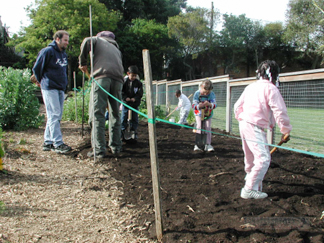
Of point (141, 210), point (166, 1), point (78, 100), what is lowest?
point (141, 210)

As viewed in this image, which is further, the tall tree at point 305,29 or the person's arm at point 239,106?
the tall tree at point 305,29

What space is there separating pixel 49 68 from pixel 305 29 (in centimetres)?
3608

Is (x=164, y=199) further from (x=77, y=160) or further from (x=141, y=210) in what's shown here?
(x=77, y=160)

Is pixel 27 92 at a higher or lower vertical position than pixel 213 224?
higher

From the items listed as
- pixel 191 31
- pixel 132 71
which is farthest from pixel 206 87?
pixel 191 31

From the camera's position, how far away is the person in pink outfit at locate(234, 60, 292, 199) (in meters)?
2.85

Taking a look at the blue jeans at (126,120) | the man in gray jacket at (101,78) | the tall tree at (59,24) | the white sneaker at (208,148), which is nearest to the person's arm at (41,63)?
the man in gray jacket at (101,78)

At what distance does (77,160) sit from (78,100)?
457 cm

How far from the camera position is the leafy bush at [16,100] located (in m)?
5.97

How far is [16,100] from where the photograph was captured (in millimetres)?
6078

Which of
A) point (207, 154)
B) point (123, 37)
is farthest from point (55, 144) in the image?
point (123, 37)

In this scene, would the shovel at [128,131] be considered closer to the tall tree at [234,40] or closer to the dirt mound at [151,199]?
the dirt mound at [151,199]

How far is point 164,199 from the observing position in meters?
3.01

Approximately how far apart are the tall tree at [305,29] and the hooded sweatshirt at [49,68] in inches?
1360
